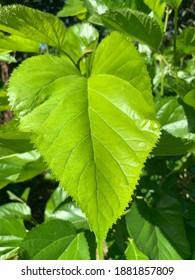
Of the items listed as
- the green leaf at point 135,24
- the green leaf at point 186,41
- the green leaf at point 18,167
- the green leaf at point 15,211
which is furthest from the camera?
the green leaf at point 15,211

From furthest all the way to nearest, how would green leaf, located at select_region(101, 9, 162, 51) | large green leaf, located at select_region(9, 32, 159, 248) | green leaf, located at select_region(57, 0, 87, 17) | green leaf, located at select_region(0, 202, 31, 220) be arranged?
green leaf, located at select_region(57, 0, 87, 17) < green leaf, located at select_region(0, 202, 31, 220) < green leaf, located at select_region(101, 9, 162, 51) < large green leaf, located at select_region(9, 32, 159, 248)

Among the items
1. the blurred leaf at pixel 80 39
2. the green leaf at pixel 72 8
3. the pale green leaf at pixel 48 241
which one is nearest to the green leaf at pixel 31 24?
the blurred leaf at pixel 80 39

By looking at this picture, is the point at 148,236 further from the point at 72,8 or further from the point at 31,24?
the point at 72,8

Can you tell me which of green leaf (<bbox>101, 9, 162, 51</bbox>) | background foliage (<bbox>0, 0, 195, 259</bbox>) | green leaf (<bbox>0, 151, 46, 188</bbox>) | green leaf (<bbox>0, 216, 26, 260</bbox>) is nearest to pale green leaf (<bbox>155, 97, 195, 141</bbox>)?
background foliage (<bbox>0, 0, 195, 259</bbox>)

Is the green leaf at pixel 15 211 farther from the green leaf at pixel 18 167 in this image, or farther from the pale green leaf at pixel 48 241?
the pale green leaf at pixel 48 241

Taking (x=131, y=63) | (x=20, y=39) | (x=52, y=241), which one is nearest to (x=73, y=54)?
(x=20, y=39)

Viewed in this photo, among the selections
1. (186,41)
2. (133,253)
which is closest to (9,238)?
(133,253)

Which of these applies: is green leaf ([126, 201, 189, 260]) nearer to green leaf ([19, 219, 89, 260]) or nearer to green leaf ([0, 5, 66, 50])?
green leaf ([19, 219, 89, 260])
